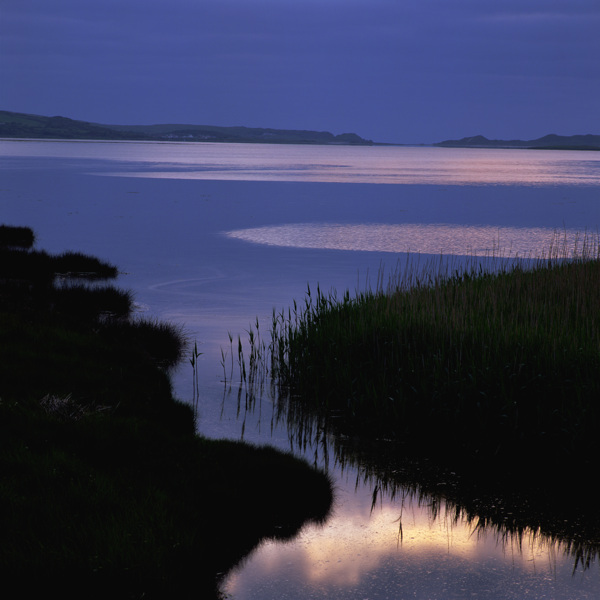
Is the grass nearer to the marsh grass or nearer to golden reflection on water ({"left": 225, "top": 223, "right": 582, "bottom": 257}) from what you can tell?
the marsh grass

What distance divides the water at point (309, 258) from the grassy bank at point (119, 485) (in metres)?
0.41

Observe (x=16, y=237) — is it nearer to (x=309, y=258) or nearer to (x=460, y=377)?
(x=309, y=258)

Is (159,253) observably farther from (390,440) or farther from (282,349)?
(390,440)

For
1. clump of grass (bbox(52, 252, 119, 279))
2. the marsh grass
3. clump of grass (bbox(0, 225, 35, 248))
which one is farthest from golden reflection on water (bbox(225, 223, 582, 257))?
the marsh grass

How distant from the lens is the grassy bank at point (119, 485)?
19.4 feet

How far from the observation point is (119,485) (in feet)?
23.3

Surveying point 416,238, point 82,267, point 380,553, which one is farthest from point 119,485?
point 416,238

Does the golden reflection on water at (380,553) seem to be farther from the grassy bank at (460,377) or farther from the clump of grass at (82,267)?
the clump of grass at (82,267)

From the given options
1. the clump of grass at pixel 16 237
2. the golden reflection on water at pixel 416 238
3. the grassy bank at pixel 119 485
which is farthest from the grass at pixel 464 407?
the clump of grass at pixel 16 237

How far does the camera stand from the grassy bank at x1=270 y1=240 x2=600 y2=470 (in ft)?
29.0

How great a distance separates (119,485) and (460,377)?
14.7 ft

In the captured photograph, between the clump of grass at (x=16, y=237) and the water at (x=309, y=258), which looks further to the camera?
the clump of grass at (x=16, y=237)

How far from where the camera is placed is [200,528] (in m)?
6.68

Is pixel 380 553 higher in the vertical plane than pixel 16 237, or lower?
lower
